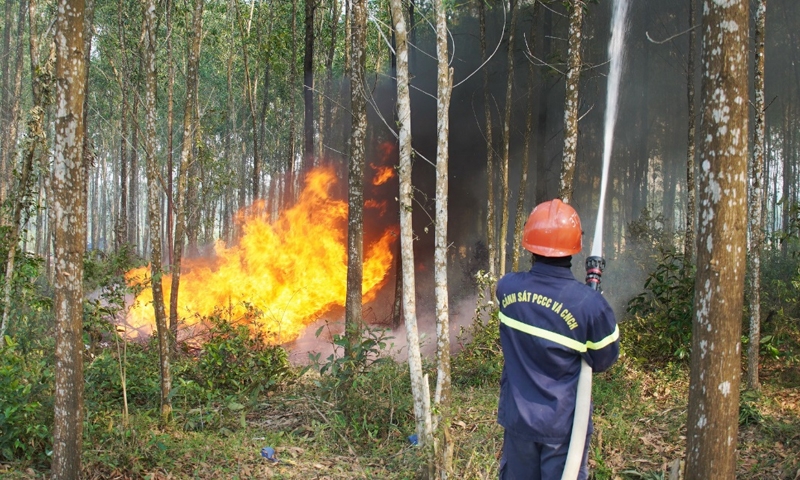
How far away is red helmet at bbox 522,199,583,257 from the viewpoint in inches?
127

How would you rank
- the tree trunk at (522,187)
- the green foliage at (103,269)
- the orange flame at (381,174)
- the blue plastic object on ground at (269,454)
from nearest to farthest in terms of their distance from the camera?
1. the blue plastic object on ground at (269,454)
2. the green foliage at (103,269)
3. the tree trunk at (522,187)
4. the orange flame at (381,174)

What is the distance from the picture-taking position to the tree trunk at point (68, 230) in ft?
16.0

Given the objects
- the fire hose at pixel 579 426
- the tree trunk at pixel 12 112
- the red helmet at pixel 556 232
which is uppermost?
the tree trunk at pixel 12 112

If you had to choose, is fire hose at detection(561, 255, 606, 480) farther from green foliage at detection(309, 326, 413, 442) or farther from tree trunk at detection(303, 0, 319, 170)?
tree trunk at detection(303, 0, 319, 170)

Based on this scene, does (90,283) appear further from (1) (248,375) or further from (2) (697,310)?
(2) (697,310)

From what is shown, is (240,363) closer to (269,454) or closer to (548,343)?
(269,454)

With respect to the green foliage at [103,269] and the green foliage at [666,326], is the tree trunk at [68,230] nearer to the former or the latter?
the green foliage at [103,269]

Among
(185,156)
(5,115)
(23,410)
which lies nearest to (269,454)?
(23,410)

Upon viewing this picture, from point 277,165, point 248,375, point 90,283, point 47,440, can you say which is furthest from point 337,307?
point 277,165

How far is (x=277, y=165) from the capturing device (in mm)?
32562

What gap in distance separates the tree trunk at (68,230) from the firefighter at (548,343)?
12.2ft

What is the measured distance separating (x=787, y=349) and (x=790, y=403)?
52.8 inches

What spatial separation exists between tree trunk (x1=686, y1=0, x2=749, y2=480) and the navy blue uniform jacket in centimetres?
120

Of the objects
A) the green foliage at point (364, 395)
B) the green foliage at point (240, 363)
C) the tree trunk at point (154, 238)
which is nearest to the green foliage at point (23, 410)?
the tree trunk at point (154, 238)
